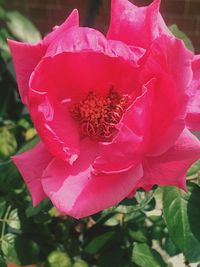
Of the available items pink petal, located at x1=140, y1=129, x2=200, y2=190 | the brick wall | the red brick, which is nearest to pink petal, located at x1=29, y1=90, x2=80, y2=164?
pink petal, located at x1=140, y1=129, x2=200, y2=190

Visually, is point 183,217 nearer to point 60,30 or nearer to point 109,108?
point 109,108

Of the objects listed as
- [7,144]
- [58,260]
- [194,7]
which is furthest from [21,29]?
[194,7]

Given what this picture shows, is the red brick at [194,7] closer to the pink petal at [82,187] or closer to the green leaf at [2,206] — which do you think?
the green leaf at [2,206]

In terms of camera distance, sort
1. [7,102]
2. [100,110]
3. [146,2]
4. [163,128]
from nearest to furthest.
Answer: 1. [163,128]
2. [100,110]
3. [7,102]
4. [146,2]

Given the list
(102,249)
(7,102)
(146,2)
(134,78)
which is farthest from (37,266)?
(146,2)

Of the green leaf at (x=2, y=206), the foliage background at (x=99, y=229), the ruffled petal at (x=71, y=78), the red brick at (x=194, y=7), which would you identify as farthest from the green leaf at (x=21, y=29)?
the red brick at (x=194, y=7)

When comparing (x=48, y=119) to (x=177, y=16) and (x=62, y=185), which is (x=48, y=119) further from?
(x=177, y=16)

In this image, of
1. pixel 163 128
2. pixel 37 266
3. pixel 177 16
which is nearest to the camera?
pixel 163 128
